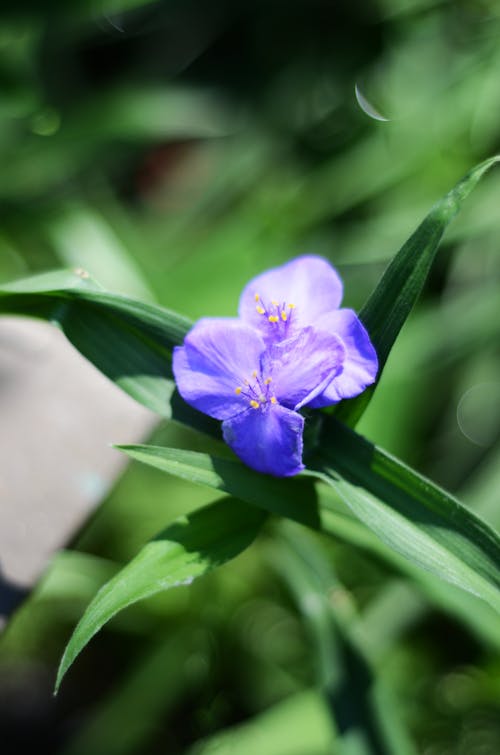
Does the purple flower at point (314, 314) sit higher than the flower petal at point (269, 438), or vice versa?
the purple flower at point (314, 314)

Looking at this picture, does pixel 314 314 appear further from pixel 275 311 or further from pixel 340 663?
pixel 340 663

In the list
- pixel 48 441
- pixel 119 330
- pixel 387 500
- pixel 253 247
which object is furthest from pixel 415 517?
pixel 253 247

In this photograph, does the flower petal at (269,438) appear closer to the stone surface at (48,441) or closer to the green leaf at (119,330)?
the green leaf at (119,330)

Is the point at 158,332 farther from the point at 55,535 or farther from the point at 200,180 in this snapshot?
the point at 200,180

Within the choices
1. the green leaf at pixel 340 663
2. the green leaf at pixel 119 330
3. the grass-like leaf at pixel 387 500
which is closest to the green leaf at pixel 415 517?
the grass-like leaf at pixel 387 500

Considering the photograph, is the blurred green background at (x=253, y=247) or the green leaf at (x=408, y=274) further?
the blurred green background at (x=253, y=247)

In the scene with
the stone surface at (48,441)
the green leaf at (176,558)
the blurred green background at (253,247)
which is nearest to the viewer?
the green leaf at (176,558)
